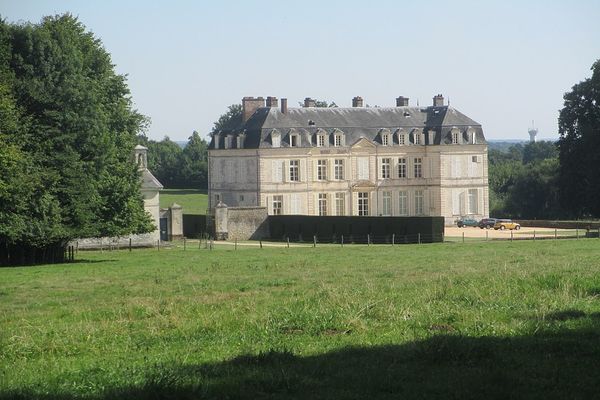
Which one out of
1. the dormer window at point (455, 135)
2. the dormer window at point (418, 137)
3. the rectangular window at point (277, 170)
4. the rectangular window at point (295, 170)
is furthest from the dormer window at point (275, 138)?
the dormer window at point (455, 135)

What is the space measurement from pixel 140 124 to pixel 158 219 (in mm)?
11359

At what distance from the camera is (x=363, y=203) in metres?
64.5

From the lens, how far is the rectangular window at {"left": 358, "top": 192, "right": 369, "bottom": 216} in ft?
211

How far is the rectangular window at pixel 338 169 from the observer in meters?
63.7

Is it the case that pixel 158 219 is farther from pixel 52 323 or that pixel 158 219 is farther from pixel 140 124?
pixel 52 323

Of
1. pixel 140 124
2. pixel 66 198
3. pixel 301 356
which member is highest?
pixel 140 124

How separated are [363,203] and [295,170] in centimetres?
495

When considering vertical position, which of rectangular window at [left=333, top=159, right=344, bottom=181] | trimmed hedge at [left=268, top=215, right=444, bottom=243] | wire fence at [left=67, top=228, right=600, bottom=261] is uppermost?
rectangular window at [left=333, top=159, right=344, bottom=181]

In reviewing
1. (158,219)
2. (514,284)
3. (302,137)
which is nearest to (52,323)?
(514,284)

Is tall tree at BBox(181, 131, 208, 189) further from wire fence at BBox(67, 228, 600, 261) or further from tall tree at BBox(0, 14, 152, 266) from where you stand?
tall tree at BBox(0, 14, 152, 266)

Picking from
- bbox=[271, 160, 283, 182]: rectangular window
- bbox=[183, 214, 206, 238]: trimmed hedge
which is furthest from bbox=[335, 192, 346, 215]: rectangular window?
bbox=[183, 214, 206, 238]: trimmed hedge

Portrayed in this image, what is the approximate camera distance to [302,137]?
62.7 meters

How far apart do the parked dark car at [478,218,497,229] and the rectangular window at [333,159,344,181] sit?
8.65 metres

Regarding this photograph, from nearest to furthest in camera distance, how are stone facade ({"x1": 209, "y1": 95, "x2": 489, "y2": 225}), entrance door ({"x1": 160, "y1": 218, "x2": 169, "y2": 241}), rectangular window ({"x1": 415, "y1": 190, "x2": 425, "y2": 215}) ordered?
entrance door ({"x1": 160, "y1": 218, "x2": 169, "y2": 241}) → stone facade ({"x1": 209, "y1": 95, "x2": 489, "y2": 225}) → rectangular window ({"x1": 415, "y1": 190, "x2": 425, "y2": 215})
